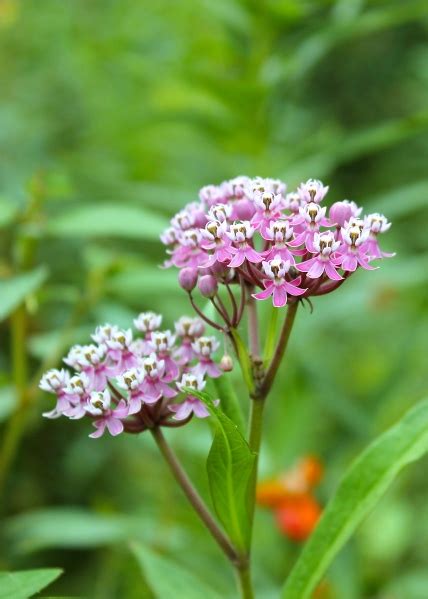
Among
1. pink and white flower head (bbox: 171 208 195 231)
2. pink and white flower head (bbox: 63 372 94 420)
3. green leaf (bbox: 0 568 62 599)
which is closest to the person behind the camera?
green leaf (bbox: 0 568 62 599)

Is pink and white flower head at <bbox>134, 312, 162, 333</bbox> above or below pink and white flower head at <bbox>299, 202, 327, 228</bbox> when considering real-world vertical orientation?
above

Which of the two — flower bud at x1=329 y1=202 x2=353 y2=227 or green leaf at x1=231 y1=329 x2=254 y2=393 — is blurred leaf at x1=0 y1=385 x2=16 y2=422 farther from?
flower bud at x1=329 y1=202 x2=353 y2=227

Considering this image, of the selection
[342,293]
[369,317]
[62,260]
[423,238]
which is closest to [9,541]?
[62,260]

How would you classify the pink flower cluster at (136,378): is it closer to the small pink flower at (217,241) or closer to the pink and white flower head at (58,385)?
the pink and white flower head at (58,385)

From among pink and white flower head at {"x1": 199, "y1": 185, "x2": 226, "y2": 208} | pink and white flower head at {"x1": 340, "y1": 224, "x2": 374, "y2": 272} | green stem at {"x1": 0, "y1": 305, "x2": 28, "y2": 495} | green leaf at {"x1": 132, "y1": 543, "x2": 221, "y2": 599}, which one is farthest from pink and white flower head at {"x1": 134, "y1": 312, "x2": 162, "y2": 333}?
green stem at {"x1": 0, "y1": 305, "x2": 28, "y2": 495}

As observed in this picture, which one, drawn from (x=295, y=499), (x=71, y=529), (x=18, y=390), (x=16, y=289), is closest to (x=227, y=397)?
(x=16, y=289)
